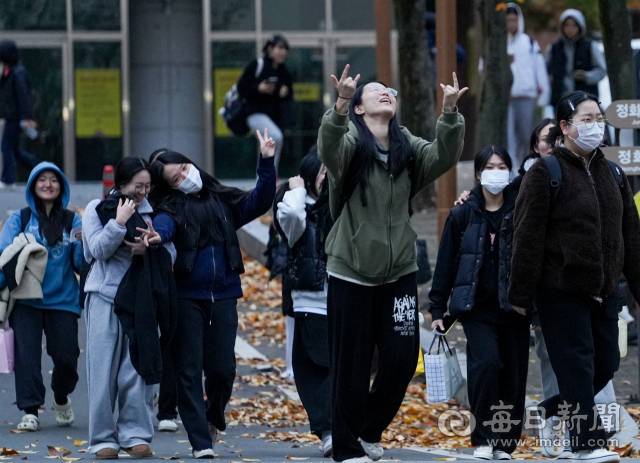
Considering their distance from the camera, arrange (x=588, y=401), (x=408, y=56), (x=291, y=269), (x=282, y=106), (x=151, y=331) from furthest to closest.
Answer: (x=408, y=56) < (x=282, y=106) < (x=291, y=269) < (x=151, y=331) < (x=588, y=401)

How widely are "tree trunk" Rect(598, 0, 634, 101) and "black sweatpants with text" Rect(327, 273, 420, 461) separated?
519 centimetres

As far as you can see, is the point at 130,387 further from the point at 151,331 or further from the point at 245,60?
the point at 245,60

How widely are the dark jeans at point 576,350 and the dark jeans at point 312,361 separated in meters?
1.84

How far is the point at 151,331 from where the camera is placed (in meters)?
6.82

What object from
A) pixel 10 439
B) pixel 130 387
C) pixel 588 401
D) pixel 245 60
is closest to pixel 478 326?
pixel 588 401

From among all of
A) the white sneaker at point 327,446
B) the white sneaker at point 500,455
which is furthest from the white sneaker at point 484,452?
the white sneaker at point 327,446

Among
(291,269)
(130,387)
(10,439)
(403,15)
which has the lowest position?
(10,439)

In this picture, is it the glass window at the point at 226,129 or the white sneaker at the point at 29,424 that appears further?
the glass window at the point at 226,129

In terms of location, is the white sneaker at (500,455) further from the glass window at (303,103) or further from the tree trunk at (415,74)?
the glass window at (303,103)

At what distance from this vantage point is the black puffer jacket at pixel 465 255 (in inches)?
274

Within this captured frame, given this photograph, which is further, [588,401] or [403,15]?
[403,15]

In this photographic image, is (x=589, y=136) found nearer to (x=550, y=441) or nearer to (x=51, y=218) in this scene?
(x=550, y=441)

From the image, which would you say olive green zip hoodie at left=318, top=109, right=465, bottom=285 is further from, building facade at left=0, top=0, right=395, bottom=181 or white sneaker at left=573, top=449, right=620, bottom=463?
building facade at left=0, top=0, right=395, bottom=181

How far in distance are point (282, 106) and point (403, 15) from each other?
2204 millimetres
